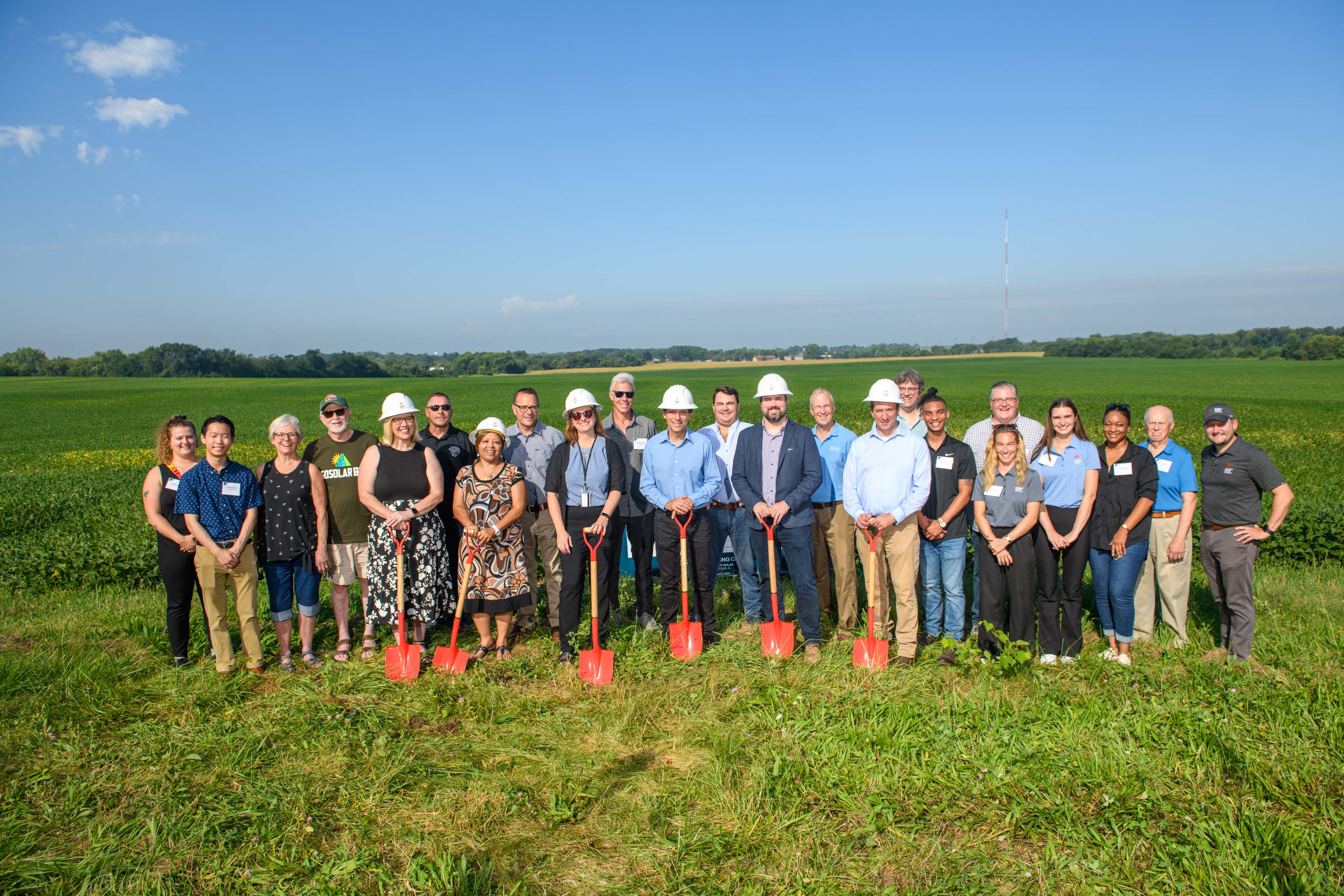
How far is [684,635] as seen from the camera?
5973 mm

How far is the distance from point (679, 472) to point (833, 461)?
5.13 ft

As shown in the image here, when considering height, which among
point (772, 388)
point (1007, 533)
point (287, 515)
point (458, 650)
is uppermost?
point (772, 388)

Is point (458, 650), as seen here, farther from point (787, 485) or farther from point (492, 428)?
point (787, 485)

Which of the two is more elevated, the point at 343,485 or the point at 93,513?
the point at 343,485

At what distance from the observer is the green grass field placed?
3.43 metres

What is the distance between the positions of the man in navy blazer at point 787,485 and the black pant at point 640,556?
994 millimetres

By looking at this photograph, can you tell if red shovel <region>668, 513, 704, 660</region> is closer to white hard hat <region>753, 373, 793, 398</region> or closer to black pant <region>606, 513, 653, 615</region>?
black pant <region>606, 513, 653, 615</region>

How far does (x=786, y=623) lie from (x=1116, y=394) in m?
44.1

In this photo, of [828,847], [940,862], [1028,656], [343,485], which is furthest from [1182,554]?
[343,485]

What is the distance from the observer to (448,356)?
13350 cm

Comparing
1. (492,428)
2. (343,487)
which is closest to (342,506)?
(343,487)

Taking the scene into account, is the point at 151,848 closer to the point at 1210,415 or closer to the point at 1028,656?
the point at 1028,656

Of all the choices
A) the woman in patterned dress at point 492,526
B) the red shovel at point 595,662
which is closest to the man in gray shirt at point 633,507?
the red shovel at point 595,662

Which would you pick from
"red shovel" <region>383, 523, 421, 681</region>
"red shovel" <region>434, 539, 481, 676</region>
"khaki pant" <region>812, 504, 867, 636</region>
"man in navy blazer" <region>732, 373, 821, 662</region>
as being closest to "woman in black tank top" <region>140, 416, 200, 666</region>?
"red shovel" <region>383, 523, 421, 681</region>
